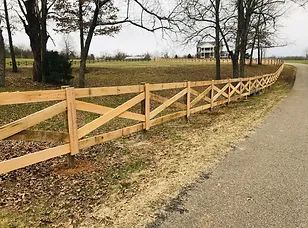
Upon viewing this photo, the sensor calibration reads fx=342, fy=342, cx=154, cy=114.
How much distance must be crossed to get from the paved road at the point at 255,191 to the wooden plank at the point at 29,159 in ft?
6.91

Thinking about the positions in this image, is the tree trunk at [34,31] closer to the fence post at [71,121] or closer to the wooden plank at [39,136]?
the fence post at [71,121]

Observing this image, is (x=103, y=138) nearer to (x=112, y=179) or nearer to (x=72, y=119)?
(x=72, y=119)

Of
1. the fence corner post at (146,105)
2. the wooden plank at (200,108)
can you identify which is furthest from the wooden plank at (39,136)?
the wooden plank at (200,108)

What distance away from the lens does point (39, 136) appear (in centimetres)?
508

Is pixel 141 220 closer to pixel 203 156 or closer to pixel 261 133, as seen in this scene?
pixel 203 156

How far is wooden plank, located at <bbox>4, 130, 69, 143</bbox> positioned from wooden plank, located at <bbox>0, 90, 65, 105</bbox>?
45 centimetres

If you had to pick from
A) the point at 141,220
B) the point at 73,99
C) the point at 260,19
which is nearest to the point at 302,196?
the point at 141,220

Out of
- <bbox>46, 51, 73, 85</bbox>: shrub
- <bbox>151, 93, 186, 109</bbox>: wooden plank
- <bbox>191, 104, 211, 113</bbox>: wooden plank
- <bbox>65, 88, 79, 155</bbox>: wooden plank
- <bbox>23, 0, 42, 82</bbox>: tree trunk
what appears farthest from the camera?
<bbox>23, 0, 42, 82</bbox>: tree trunk

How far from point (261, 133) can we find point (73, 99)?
495cm

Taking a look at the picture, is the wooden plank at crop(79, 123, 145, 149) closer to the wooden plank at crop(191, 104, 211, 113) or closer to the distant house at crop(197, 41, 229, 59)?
the wooden plank at crop(191, 104, 211, 113)

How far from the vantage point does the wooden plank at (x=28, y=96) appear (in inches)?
178

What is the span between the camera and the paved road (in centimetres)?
379

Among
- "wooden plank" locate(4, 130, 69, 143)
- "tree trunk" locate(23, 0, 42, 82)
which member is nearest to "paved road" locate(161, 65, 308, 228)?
"wooden plank" locate(4, 130, 69, 143)

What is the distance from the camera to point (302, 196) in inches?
174
